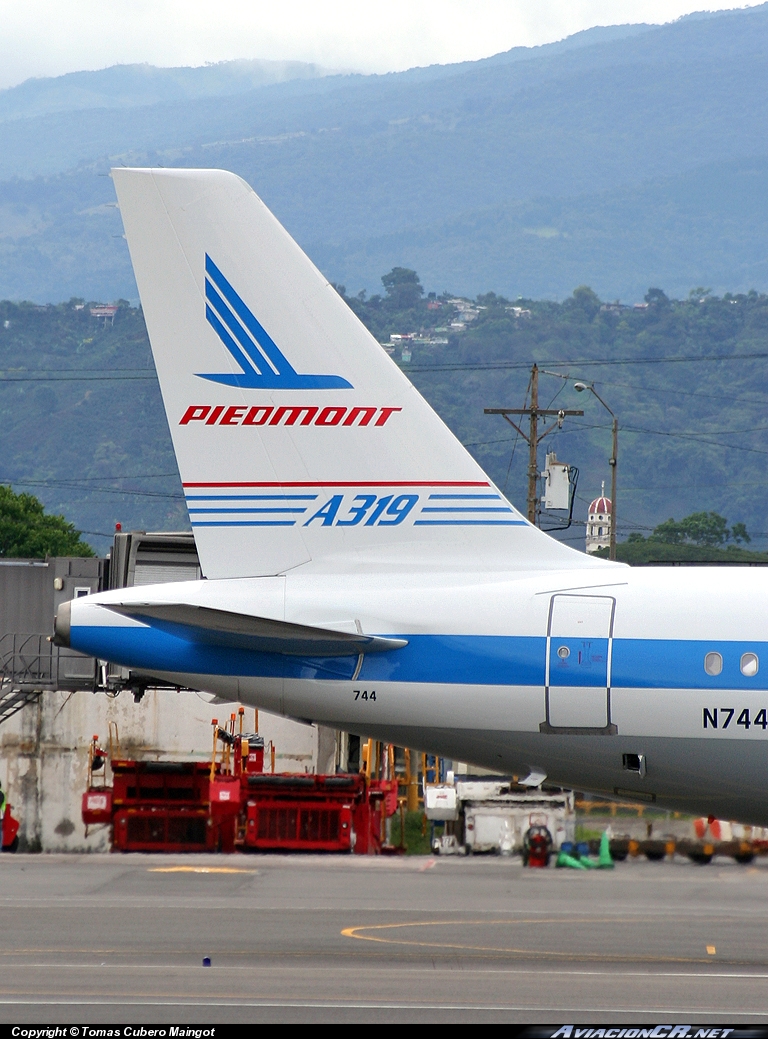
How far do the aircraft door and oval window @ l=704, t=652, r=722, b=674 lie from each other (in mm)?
1084

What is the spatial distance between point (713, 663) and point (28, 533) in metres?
115

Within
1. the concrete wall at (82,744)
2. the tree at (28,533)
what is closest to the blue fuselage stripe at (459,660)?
the concrete wall at (82,744)

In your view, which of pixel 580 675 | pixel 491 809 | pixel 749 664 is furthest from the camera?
pixel 491 809

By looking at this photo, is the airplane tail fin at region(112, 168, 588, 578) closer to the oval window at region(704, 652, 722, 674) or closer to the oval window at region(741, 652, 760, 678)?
the oval window at region(704, 652, 722, 674)

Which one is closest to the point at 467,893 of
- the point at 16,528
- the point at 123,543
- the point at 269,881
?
the point at 269,881

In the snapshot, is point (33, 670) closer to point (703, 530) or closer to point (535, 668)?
point (535, 668)

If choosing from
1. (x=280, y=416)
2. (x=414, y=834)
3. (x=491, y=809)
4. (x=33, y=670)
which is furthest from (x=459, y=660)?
(x=33, y=670)

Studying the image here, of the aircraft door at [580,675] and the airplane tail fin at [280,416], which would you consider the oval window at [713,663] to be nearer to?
the aircraft door at [580,675]

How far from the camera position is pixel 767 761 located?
1524 cm

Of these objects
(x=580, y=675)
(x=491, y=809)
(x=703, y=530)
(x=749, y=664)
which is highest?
(x=703, y=530)

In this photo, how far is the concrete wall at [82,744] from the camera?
34.0 m

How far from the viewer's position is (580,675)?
1530 cm

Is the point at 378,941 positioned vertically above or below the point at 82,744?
below
